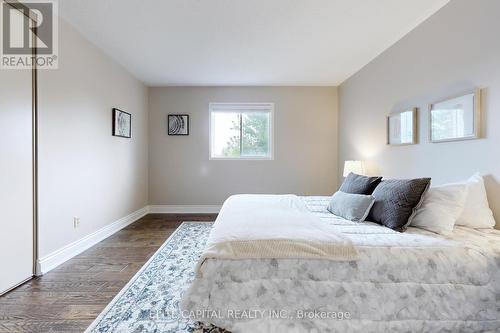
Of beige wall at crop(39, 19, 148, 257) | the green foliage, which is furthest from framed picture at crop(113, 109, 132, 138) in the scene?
the green foliage

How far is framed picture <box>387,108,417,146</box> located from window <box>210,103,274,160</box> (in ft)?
7.29

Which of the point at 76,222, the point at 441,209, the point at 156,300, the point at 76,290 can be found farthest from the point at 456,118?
the point at 76,222

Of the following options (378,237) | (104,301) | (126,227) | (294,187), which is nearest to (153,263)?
(104,301)

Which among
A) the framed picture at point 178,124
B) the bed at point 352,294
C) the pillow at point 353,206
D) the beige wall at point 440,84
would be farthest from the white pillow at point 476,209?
the framed picture at point 178,124

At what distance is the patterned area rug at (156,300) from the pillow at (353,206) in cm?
130

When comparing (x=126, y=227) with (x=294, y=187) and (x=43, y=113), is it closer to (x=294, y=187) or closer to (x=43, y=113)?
(x=43, y=113)

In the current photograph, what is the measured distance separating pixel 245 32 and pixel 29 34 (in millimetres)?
2032

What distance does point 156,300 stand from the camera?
186 centimetres

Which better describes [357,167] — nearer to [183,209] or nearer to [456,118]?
[456,118]

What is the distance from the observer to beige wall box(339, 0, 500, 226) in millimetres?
1779

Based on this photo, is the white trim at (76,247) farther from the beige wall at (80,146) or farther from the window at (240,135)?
the window at (240,135)

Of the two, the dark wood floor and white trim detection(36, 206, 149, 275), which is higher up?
white trim detection(36, 206, 149, 275)

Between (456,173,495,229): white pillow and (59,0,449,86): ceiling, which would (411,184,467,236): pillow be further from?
(59,0,449,86): ceiling

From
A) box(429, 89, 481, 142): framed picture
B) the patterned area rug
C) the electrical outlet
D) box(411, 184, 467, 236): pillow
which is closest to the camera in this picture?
the patterned area rug
